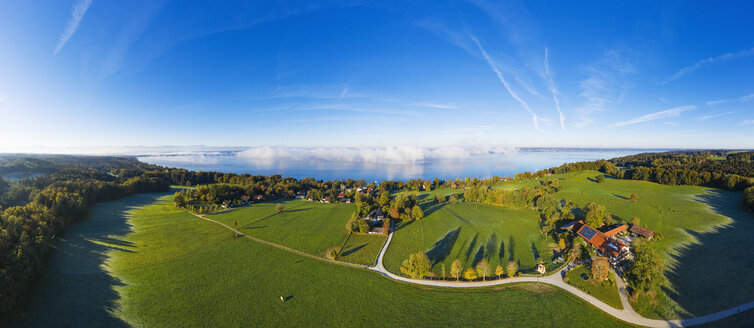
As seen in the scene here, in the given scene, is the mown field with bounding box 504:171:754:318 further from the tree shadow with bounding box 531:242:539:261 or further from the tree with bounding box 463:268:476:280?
the tree with bounding box 463:268:476:280

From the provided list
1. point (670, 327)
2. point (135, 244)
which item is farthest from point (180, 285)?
point (670, 327)

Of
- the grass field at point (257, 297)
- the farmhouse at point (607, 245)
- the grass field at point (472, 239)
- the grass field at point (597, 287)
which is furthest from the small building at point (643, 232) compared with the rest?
the grass field at point (257, 297)

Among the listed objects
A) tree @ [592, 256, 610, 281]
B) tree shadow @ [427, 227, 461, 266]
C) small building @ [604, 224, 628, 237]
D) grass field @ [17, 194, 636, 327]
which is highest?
small building @ [604, 224, 628, 237]

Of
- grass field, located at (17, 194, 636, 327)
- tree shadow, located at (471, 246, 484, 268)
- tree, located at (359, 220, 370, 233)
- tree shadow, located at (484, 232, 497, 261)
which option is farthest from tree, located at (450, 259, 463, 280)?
tree, located at (359, 220, 370, 233)

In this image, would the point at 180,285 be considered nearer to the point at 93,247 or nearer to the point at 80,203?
the point at 93,247

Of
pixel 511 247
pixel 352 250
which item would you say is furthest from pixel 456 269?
pixel 352 250

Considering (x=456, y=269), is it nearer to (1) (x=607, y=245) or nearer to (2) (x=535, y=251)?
(2) (x=535, y=251)

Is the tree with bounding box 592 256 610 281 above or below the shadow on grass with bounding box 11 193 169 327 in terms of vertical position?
above

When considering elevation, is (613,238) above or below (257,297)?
above
